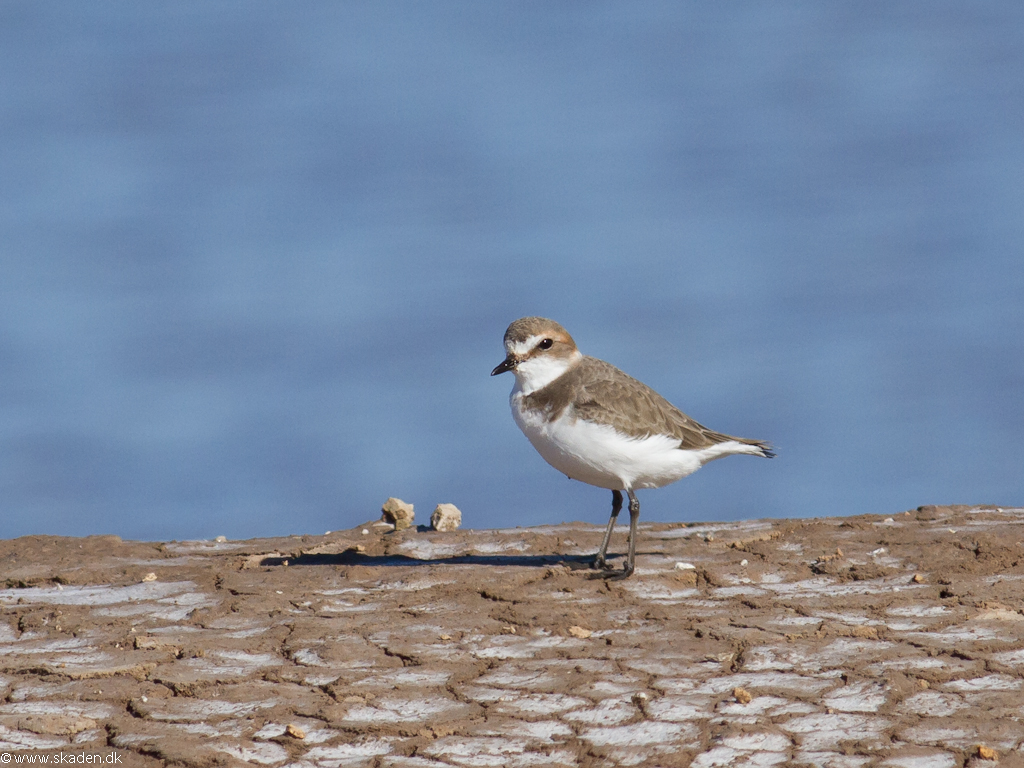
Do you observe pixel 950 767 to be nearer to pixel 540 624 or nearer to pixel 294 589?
pixel 540 624

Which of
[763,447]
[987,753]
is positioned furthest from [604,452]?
[987,753]

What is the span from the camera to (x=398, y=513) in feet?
28.0

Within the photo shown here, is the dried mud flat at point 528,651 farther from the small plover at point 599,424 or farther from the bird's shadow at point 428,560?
the small plover at point 599,424

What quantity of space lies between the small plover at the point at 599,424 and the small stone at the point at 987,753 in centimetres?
247

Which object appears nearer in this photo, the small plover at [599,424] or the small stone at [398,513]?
the small plover at [599,424]

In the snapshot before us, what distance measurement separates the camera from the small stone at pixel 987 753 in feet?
15.2

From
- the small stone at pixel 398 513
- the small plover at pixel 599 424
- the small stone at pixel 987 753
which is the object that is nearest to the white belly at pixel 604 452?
the small plover at pixel 599 424

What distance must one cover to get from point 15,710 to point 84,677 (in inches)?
15.4

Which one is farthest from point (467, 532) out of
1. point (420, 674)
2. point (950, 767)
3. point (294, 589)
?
point (950, 767)

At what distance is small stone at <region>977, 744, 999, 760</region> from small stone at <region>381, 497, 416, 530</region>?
15.1 feet

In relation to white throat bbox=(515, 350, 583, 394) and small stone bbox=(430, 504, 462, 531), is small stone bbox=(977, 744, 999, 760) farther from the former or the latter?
small stone bbox=(430, 504, 462, 531)

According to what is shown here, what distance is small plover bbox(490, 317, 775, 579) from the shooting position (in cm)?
684

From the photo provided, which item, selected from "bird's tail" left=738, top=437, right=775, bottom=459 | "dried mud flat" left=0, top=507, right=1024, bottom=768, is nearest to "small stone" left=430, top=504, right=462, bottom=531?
"dried mud flat" left=0, top=507, right=1024, bottom=768

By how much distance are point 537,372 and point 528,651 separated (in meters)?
1.89
